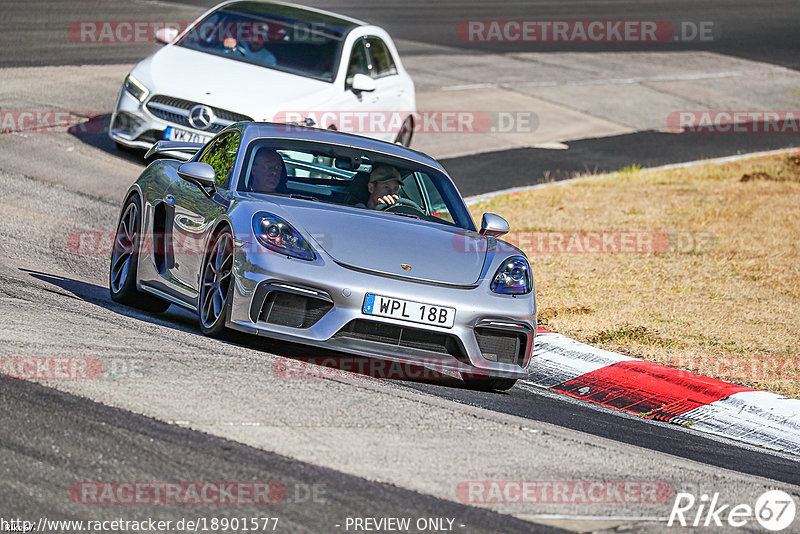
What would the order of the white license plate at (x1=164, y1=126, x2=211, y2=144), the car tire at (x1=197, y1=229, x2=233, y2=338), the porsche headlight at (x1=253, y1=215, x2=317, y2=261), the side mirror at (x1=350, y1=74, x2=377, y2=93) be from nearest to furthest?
the porsche headlight at (x1=253, y1=215, x2=317, y2=261)
the car tire at (x1=197, y1=229, x2=233, y2=338)
the white license plate at (x1=164, y1=126, x2=211, y2=144)
the side mirror at (x1=350, y1=74, x2=377, y2=93)

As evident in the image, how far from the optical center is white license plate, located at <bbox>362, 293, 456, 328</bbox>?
21.9 ft

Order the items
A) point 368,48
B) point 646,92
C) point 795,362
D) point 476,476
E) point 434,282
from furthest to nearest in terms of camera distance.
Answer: point 646,92, point 368,48, point 795,362, point 434,282, point 476,476

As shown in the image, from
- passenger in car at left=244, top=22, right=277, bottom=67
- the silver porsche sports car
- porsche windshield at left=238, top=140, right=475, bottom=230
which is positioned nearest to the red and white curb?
the silver porsche sports car

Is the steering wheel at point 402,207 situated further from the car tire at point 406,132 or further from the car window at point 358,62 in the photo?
the car tire at point 406,132

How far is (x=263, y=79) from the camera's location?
13.5 meters

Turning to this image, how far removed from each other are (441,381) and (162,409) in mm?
2504

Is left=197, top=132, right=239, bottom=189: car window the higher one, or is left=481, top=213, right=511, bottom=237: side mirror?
left=197, top=132, right=239, bottom=189: car window

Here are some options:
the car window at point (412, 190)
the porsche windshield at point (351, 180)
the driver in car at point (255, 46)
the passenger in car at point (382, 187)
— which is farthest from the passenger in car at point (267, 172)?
the driver in car at point (255, 46)

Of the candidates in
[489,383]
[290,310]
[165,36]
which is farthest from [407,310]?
[165,36]

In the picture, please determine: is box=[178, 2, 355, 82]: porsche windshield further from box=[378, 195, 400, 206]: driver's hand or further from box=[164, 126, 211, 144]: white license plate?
box=[378, 195, 400, 206]: driver's hand

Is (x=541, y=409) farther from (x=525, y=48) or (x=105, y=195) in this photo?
(x=525, y=48)

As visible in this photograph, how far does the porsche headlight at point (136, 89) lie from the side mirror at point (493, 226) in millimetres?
6213

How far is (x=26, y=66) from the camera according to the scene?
18.0 metres

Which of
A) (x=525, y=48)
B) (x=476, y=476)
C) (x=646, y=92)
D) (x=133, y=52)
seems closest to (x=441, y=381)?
(x=476, y=476)
